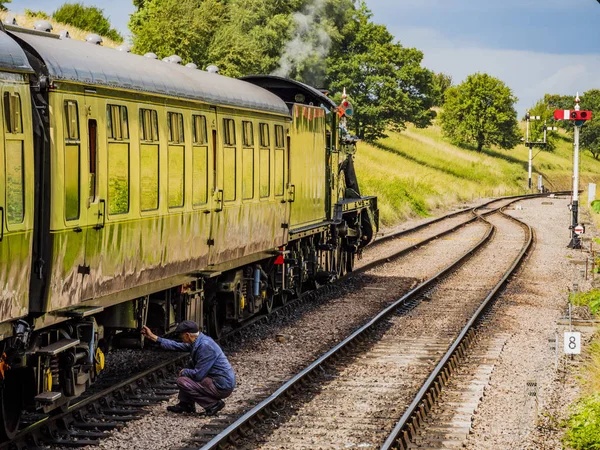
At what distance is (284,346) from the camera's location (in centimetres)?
1480

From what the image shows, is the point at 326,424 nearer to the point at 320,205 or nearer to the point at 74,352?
the point at 74,352

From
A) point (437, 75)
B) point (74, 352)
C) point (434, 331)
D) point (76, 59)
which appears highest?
point (437, 75)

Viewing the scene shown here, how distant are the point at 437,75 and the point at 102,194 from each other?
463 feet

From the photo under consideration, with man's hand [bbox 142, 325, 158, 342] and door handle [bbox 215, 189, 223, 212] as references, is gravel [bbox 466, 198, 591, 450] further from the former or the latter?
door handle [bbox 215, 189, 223, 212]

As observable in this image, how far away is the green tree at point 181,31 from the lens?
137 feet

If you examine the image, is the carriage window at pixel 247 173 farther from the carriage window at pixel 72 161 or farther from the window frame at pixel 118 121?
the carriage window at pixel 72 161

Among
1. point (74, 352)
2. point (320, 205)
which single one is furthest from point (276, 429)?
point (320, 205)

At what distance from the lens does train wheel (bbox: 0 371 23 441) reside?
8922 millimetres

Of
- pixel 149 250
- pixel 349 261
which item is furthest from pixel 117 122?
pixel 349 261

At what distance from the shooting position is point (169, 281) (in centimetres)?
1195

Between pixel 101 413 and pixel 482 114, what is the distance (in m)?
82.4

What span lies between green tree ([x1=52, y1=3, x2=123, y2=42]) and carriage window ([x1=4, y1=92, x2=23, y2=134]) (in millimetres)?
55541

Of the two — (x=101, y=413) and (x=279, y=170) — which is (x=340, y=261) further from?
(x=101, y=413)

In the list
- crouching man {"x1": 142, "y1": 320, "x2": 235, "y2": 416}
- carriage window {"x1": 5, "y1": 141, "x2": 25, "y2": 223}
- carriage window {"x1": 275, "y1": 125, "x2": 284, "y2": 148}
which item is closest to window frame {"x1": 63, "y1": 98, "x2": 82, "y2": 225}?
carriage window {"x1": 5, "y1": 141, "x2": 25, "y2": 223}
